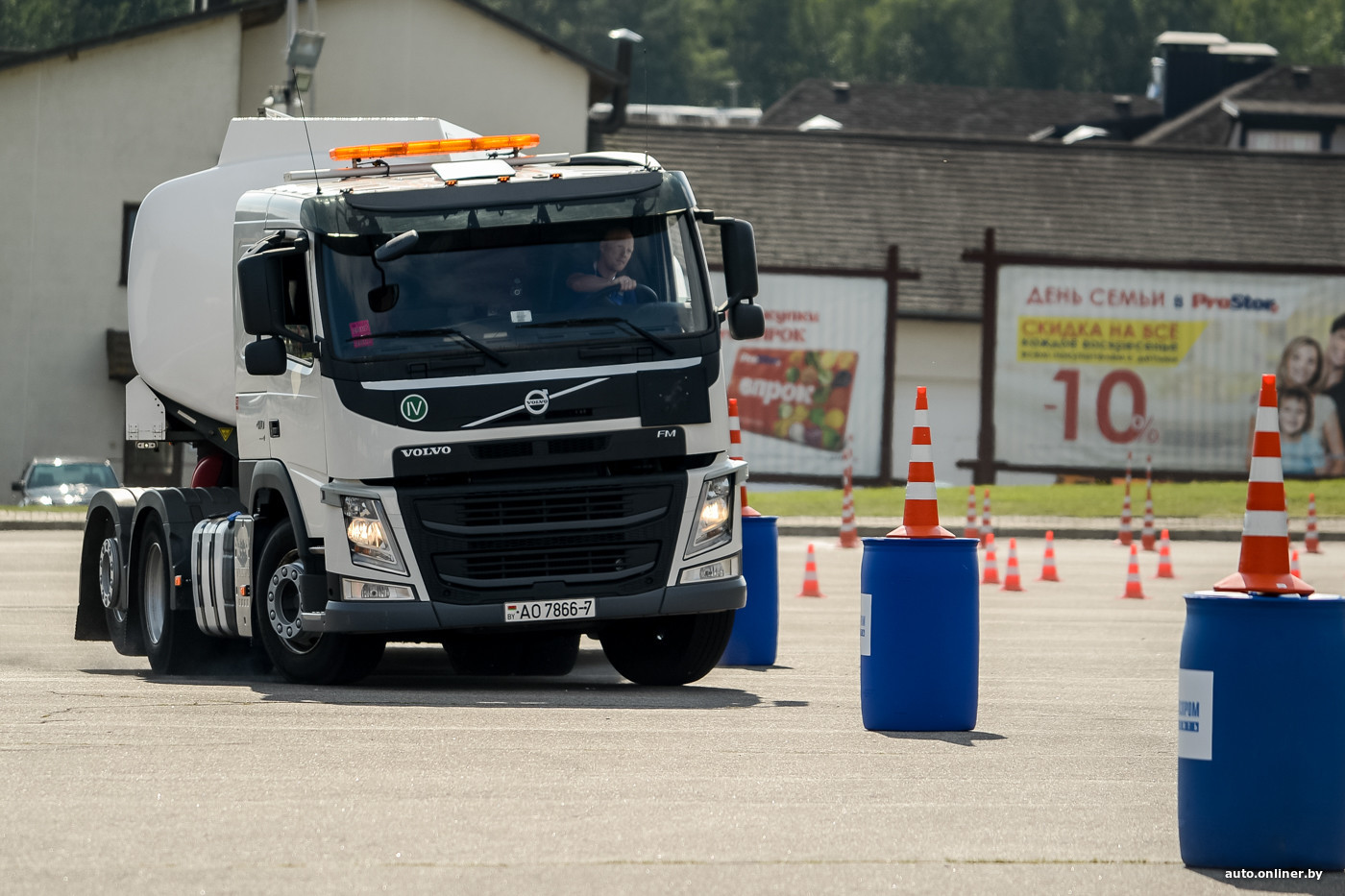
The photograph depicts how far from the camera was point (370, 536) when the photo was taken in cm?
1156

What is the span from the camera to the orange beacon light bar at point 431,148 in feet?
41.9

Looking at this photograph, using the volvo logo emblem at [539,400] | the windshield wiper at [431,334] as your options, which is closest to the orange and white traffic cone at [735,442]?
the volvo logo emblem at [539,400]

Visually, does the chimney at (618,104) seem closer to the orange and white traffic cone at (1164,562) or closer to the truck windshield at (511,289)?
the orange and white traffic cone at (1164,562)

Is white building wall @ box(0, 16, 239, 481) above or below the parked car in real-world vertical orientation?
above

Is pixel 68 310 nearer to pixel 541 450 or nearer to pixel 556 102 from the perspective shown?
pixel 556 102

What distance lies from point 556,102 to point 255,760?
35415mm

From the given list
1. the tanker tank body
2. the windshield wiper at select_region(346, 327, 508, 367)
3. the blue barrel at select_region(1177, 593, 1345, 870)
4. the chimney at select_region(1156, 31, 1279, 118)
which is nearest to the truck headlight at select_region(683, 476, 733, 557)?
the windshield wiper at select_region(346, 327, 508, 367)

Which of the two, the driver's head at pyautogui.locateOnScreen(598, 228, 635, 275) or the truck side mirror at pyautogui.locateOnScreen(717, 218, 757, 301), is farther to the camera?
the truck side mirror at pyautogui.locateOnScreen(717, 218, 757, 301)

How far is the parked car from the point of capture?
1426 inches

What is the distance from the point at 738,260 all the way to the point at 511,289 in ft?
3.97

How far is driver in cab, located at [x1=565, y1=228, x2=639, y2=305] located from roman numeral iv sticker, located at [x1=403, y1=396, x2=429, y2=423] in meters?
0.98

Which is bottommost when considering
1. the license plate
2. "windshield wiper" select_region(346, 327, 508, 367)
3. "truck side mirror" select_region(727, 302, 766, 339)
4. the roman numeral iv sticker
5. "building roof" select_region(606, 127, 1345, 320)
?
the license plate

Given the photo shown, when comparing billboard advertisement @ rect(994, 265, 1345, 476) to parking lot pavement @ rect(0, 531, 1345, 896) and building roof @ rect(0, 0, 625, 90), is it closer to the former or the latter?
building roof @ rect(0, 0, 625, 90)

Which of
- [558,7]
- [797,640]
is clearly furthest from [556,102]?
[558,7]
